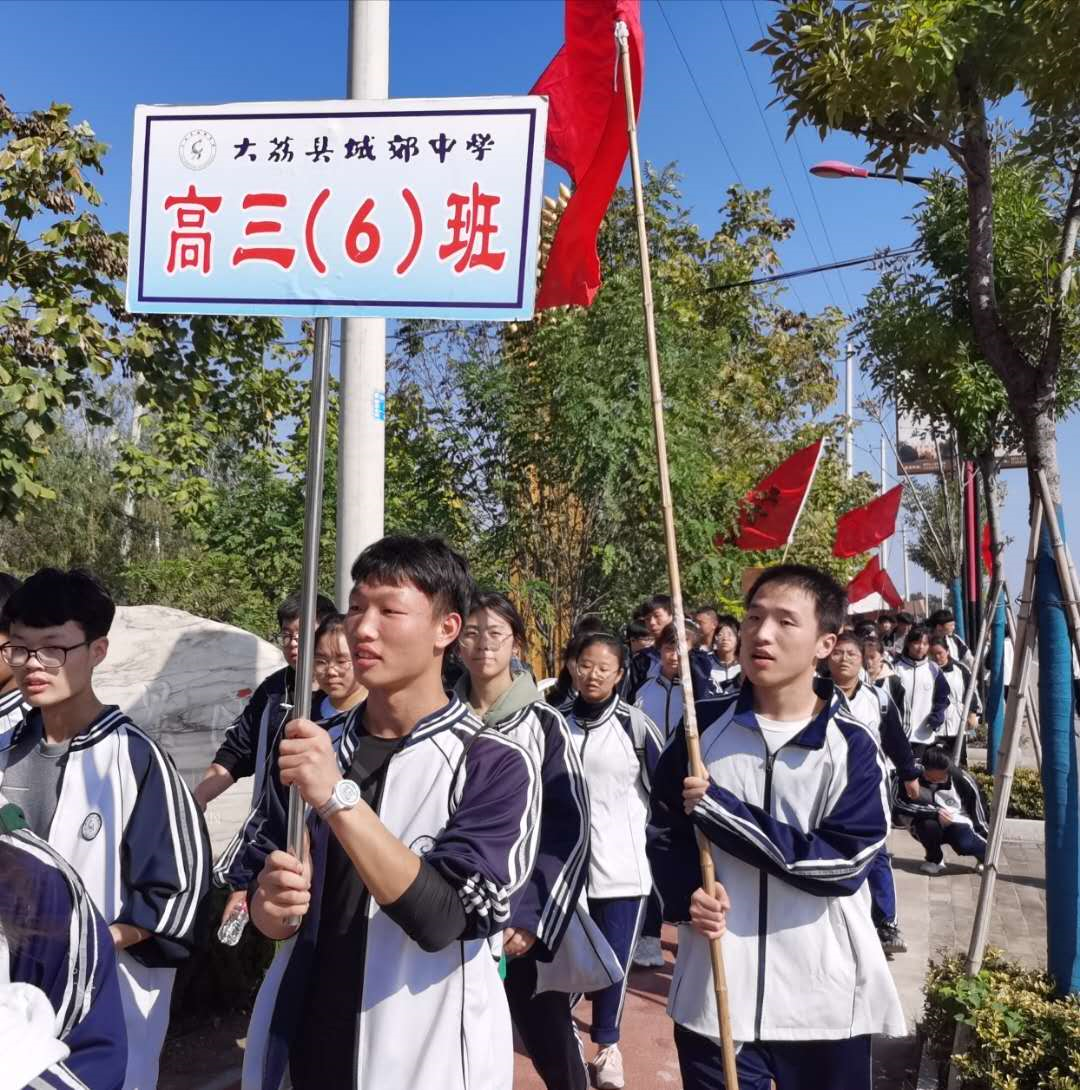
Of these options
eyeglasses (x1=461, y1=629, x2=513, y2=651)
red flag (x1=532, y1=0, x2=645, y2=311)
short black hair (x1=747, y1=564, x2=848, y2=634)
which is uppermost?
red flag (x1=532, y1=0, x2=645, y2=311)

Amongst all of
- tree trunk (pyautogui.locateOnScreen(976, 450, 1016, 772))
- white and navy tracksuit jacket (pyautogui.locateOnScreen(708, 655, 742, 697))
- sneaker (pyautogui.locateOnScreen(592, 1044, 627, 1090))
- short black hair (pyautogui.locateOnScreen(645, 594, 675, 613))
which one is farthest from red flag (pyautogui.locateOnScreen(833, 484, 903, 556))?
sneaker (pyautogui.locateOnScreen(592, 1044, 627, 1090))

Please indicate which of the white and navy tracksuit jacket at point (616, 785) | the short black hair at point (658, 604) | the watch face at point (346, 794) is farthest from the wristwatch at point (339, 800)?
the short black hair at point (658, 604)

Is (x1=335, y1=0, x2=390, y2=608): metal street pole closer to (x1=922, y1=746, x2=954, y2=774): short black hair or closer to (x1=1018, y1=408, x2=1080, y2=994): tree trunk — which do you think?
(x1=1018, y1=408, x2=1080, y2=994): tree trunk

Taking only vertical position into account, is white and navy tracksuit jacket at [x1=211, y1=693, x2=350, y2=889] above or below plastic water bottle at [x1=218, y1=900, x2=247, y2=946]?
above

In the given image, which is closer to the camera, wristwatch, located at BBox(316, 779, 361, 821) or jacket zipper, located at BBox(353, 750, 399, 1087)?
wristwatch, located at BBox(316, 779, 361, 821)

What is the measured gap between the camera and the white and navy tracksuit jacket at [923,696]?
10.1 m

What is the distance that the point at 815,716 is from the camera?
3283 millimetres

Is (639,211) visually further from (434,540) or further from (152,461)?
(152,461)

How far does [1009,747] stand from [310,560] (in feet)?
10.7

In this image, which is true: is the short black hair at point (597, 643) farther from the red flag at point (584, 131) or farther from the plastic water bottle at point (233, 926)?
the plastic water bottle at point (233, 926)

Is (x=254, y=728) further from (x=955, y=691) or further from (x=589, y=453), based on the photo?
(x=955, y=691)

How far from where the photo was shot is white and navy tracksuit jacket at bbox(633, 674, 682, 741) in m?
6.91

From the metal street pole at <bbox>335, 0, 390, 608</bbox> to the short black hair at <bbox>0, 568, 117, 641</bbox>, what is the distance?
229cm

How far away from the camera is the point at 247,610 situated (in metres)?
11.8
